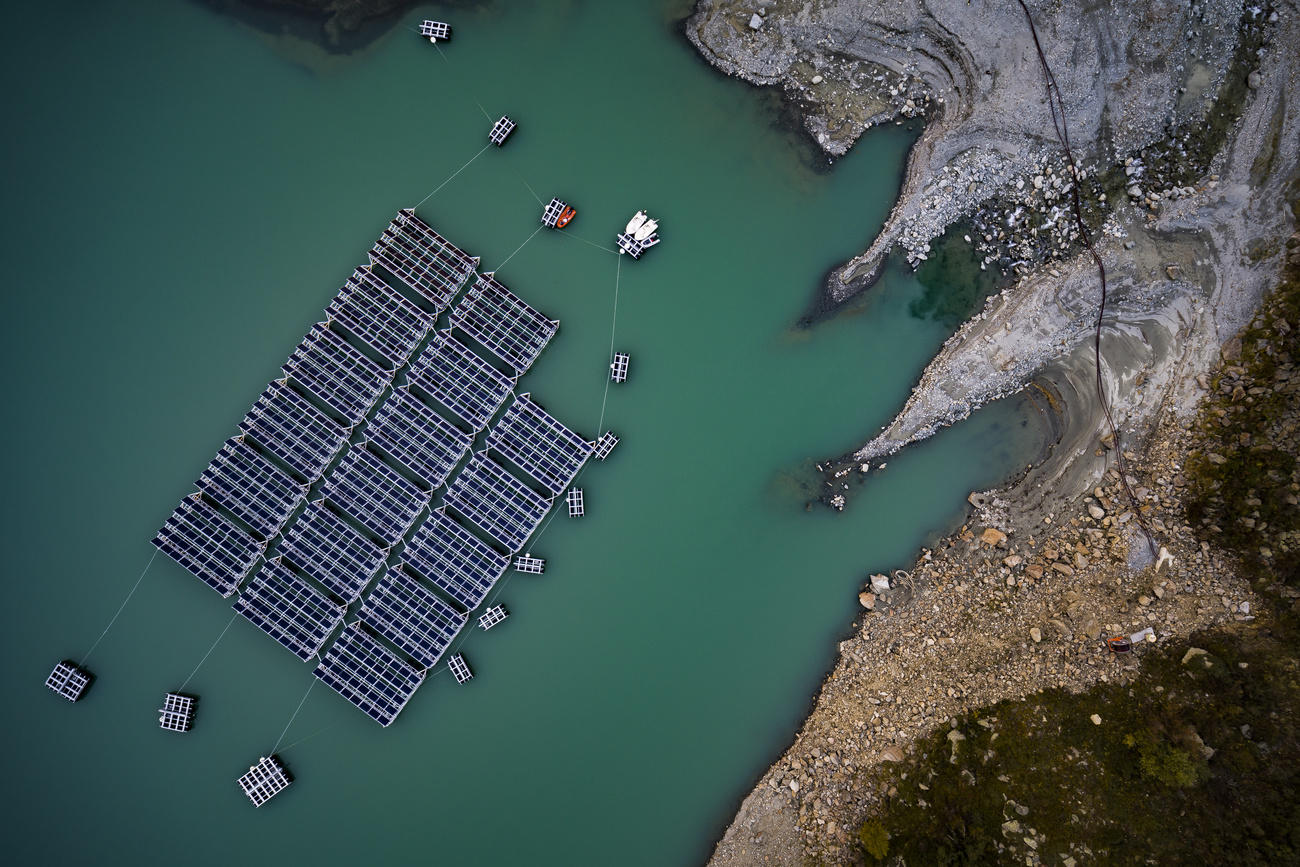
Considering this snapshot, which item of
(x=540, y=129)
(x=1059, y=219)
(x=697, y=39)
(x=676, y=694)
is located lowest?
(x=676, y=694)

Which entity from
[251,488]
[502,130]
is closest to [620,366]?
[502,130]

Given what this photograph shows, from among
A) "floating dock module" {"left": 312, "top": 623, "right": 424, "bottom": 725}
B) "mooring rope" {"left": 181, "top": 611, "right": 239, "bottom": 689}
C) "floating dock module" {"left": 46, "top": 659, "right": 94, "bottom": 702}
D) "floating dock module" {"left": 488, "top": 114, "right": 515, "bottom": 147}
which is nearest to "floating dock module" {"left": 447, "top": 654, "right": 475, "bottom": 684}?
"floating dock module" {"left": 312, "top": 623, "right": 424, "bottom": 725}

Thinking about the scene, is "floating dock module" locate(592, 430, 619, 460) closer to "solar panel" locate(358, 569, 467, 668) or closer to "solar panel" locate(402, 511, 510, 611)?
"solar panel" locate(402, 511, 510, 611)

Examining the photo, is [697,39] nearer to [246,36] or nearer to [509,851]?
[246,36]

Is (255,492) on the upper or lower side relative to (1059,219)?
lower

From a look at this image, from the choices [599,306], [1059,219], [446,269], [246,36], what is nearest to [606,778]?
[599,306]

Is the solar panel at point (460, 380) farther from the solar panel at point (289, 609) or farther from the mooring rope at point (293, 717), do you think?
the mooring rope at point (293, 717)
